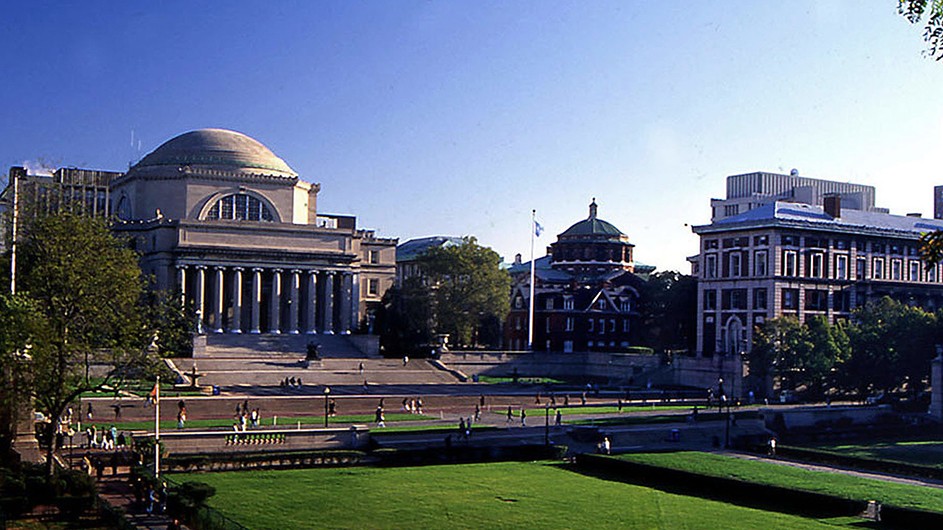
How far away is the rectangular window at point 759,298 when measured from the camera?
103750mm

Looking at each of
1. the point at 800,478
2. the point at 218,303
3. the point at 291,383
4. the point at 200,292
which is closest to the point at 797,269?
the point at 291,383

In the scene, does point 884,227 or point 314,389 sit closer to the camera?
point 314,389

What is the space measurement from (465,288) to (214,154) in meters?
28.7

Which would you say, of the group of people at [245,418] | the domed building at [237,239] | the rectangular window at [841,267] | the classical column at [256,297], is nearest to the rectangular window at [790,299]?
the rectangular window at [841,267]

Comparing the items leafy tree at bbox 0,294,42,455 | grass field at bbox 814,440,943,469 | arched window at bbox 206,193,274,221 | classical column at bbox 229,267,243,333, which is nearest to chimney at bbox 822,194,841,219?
grass field at bbox 814,440,943,469

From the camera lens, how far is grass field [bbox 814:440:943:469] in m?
61.7

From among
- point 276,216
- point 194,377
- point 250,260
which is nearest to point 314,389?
point 194,377

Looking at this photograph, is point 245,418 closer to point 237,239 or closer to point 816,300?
point 237,239

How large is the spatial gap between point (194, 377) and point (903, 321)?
177 ft

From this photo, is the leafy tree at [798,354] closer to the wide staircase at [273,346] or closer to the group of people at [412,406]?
the group of people at [412,406]

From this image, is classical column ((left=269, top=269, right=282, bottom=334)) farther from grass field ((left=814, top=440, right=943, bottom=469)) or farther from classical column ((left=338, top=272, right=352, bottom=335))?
grass field ((left=814, top=440, right=943, bottom=469))

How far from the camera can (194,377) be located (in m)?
81.5

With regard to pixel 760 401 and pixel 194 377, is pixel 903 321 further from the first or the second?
pixel 194 377

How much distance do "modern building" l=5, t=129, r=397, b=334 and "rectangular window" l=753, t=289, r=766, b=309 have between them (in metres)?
38.9
